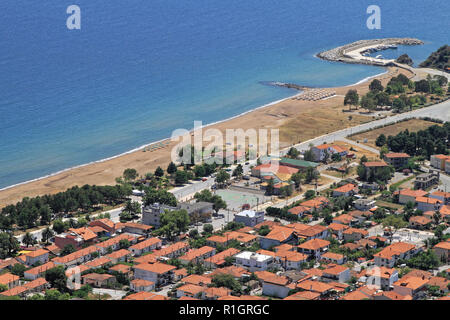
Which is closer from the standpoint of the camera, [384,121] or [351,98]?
[384,121]

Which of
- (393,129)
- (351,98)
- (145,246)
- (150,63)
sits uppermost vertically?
(150,63)

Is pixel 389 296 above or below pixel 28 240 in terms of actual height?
above

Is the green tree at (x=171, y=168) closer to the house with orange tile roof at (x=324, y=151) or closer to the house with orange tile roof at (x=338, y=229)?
the house with orange tile roof at (x=324, y=151)

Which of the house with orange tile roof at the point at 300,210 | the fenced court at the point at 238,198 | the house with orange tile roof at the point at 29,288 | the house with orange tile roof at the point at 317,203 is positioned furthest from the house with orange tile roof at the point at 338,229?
the house with orange tile roof at the point at 29,288

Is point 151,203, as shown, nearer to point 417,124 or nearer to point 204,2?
point 417,124

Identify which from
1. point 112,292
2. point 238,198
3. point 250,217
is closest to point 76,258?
point 112,292

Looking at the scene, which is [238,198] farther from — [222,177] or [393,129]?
[393,129]

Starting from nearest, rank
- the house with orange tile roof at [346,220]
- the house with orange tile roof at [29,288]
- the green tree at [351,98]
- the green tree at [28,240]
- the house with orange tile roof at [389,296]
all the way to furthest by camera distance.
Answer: the house with orange tile roof at [389,296] → the house with orange tile roof at [29,288] → the green tree at [28,240] → the house with orange tile roof at [346,220] → the green tree at [351,98]
